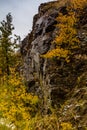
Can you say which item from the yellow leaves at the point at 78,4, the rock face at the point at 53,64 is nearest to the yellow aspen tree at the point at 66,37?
the yellow leaves at the point at 78,4

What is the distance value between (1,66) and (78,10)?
19.3m

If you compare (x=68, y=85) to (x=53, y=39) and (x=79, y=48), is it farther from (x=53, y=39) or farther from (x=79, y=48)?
(x=53, y=39)

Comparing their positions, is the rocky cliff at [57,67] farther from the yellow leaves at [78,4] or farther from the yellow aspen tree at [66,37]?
the yellow leaves at [78,4]

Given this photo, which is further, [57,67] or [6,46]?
[6,46]

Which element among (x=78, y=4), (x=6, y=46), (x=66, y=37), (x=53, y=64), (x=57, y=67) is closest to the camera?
(x=57, y=67)

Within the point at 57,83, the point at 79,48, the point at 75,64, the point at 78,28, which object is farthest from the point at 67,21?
the point at 57,83

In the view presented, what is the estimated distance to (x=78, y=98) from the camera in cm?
1981

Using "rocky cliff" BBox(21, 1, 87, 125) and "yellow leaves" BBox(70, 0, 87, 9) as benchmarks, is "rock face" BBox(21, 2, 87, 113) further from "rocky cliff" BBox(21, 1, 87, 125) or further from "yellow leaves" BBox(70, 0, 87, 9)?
"yellow leaves" BBox(70, 0, 87, 9)

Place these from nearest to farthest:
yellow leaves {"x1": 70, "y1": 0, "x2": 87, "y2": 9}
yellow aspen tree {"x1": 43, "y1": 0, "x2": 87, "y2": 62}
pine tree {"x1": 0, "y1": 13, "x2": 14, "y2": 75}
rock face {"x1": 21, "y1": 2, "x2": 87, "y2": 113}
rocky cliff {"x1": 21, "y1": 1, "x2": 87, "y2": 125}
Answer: rocky cliff {"x1": 21, "y1": 1, "x2": 87, "y2": 125}, rock face {"x1": 21, "y1": 2, "x2": 87, "y2": 113}, yellow aspen tree {"x1": 43, "y1": 0, "x2": 87, "y2": 62}, yellow leaves {"x1": 70, "y1": 0, "x2": 87, "y2": 9}, pine tree {"x1": 0, "y1": 13, "x2": 14, "y2": 75}

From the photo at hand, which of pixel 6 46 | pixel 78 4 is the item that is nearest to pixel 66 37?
pixel 78 4

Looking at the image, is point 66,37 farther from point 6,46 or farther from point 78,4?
point 6,46

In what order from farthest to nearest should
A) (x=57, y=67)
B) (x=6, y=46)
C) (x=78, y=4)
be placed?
1. (x=6, y=46)
2. (x=78, y=4)
3. (x=57, y=67)

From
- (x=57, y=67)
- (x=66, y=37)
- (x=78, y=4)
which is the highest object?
(x=78, y=4)

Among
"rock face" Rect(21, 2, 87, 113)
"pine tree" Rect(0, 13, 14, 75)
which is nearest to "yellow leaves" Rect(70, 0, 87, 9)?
"rock face" Rect(21, 2, 87, 113)
